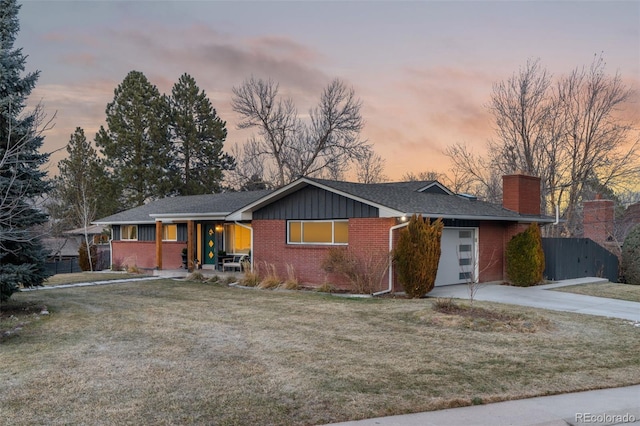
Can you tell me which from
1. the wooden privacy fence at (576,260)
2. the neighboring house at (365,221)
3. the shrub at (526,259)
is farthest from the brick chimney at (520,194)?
the shrub at (526,259)

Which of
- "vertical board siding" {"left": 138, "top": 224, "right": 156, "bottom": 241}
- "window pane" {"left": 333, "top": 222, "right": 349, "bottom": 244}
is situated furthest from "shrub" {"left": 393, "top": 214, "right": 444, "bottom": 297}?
"vertical board siding" {"left": 138, "top": 224, "right": 156, "bottom": 241}

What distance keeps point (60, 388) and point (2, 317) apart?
628 centimetres

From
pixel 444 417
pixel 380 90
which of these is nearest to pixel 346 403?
pixel 444 417

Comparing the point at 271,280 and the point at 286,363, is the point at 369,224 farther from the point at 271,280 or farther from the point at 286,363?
the point at 286,363

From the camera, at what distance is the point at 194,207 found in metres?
24.5

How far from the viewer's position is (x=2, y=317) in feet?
37.0

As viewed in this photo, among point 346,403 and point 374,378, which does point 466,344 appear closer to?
point 374,378

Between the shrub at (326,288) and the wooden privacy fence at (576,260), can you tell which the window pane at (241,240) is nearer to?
the shrub at (326,288)

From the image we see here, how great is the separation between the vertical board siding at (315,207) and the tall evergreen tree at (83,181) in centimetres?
2483

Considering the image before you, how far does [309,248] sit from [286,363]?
9.94 m

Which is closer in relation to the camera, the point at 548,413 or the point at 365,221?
the point at 548,413

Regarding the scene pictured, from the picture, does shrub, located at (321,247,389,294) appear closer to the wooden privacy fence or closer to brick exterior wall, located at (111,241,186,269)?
the wooden privacy fence

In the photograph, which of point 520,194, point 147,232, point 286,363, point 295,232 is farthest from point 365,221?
point 147,232

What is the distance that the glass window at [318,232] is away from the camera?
54.4 feet
